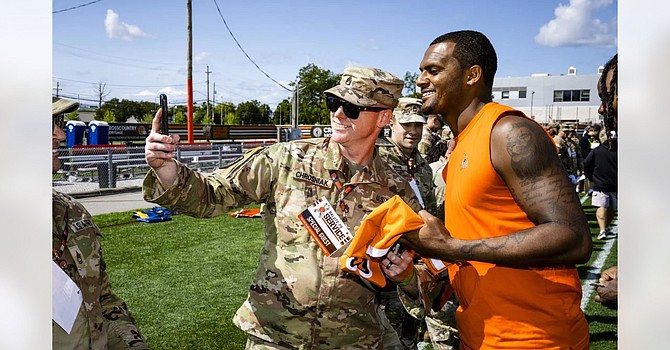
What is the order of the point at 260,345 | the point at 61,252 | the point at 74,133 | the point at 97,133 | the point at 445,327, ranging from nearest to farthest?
the point at 61,252 → the point at 260,345 → the point at 445,327 → the point at 74,133 → the point at 97,133

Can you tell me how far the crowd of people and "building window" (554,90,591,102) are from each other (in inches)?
2586

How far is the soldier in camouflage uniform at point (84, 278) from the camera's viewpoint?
210 cm

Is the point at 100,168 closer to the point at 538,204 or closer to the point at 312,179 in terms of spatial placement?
the point at 312,179

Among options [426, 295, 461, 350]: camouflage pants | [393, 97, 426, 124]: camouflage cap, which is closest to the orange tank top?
[426, 295, 461, 350]: camouflage pants

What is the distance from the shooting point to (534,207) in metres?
1.88

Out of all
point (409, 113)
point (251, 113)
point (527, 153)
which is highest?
point (251, 113)

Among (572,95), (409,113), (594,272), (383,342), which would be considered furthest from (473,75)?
(572,95)

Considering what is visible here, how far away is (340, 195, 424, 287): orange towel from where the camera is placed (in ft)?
Answer: 6.53

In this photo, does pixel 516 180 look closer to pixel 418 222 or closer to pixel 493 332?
pixel 418 222

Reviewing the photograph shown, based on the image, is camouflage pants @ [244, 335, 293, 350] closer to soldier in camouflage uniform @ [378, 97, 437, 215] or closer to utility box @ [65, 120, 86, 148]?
soldier in camouflage uniform @ [378, 97, 437, 215]

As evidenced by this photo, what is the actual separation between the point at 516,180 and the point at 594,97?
6506 centimetres

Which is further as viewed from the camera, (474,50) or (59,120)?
(59,120)

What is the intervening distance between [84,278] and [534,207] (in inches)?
62.9
